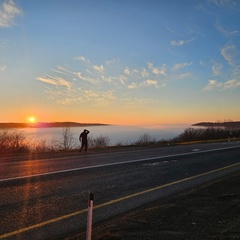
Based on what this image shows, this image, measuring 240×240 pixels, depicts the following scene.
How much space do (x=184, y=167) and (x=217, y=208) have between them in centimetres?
713

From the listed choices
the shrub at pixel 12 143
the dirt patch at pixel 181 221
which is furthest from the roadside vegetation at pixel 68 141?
the dirt patch at pixel 181 221

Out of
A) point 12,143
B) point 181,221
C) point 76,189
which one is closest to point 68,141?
point 12,143

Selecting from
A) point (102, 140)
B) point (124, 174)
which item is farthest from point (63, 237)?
point (102, 140)

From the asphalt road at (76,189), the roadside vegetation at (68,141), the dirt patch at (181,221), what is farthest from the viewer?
the roadside vegetation at (68,141)

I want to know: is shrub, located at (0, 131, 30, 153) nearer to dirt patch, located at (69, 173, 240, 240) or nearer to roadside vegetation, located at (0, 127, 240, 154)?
roadside vegetation, located at (0, 127, 240, 154)

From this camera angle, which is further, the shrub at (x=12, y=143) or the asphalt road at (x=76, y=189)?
the shrub at (x=12, y=143)

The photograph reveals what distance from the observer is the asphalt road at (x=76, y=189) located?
6.12m

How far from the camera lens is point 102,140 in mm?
36344

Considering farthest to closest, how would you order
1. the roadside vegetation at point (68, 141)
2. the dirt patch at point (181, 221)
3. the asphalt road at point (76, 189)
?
the roadside vegetation at point (68, 141)
the asphalt road at point (76, 189)
the dirt patch at point (181, 221)

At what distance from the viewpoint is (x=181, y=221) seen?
5.90m

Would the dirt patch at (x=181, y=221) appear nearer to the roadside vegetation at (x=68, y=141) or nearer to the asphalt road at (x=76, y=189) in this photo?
the asphalt road at (x=76, y=189)

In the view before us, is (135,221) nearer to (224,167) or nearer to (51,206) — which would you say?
(51,206)

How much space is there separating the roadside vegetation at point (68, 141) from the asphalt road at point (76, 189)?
1105 centimetres

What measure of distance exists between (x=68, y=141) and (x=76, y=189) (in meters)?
26.7
